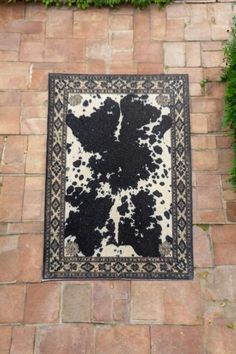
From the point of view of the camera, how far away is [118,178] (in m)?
3.63

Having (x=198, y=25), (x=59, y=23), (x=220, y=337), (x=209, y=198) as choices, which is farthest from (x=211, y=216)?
(x=59, y=23)

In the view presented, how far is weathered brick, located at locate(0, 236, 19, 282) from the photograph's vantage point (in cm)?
337

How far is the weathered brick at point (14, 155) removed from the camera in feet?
12.0

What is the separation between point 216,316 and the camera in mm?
3277

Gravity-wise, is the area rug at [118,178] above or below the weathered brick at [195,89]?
below

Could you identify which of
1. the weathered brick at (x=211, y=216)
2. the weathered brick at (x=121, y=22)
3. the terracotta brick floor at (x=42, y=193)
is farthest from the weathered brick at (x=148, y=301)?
the weathered brick at (x=121, y=22)

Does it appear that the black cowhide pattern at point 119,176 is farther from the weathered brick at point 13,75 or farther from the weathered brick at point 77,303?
the weathered brick at point 13,75

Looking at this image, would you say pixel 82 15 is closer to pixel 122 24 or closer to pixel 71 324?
pixel 122 24

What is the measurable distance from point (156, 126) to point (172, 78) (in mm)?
455

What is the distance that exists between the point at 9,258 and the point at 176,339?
1307mm

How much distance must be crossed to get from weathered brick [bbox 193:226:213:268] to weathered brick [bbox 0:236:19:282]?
130 centimetres

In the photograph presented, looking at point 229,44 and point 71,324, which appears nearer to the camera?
point 71,324

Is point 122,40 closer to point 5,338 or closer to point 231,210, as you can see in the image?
point 231,210

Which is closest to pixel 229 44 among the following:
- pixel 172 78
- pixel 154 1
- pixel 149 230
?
pixel 172 78
